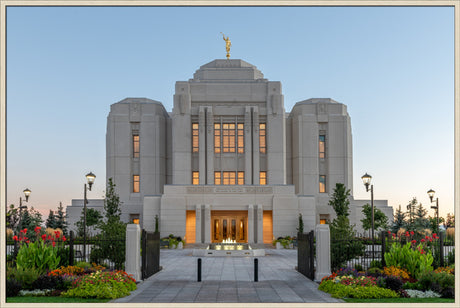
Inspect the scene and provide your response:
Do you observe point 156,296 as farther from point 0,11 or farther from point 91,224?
point 91,224

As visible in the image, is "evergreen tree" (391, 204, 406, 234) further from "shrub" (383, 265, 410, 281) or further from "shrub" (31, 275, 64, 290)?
"shrub" (31, 275, 64, 290)

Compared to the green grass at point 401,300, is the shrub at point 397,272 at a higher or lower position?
higher

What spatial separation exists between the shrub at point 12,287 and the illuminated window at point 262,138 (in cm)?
4111

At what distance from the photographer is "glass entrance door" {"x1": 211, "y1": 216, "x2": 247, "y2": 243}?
167 ft

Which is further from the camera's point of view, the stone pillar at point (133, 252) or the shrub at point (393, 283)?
the stone pillar at point (133, 252)

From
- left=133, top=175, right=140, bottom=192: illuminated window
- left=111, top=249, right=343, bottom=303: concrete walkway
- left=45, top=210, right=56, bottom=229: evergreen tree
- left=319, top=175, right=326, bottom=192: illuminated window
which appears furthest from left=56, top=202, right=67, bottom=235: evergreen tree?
left=111, top=249, right=343, bottom=303: concrete walkway

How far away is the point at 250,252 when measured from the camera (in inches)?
1385

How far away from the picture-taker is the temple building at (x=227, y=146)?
5475cm

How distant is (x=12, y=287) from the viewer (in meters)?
16.2

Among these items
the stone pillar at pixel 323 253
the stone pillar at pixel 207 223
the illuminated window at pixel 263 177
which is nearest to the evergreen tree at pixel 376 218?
the illuminated window at pixel 263 177

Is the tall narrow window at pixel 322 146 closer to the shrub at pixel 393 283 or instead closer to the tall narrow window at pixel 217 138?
the tall narrow window at pixel 217 138

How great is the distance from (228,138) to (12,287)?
40351 millimetres

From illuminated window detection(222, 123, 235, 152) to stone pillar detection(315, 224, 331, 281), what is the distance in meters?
35.4

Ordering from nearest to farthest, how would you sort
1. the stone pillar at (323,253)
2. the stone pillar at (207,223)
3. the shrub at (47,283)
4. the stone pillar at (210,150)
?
the shrub at (47,283) → the stone pillar at (323,253) → the stone pillar at (207,223) → the stone pillar at (210,150)
